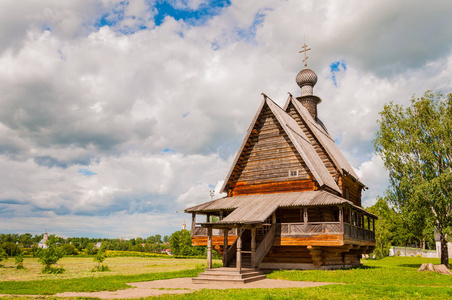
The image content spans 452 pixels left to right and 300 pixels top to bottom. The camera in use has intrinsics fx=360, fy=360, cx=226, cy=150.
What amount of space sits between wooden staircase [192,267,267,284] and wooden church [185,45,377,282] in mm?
1467

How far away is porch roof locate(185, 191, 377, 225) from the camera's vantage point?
19750 mm

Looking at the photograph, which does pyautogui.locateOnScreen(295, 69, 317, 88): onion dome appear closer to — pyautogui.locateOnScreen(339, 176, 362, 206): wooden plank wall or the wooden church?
the wooden church

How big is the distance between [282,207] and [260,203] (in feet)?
5.86

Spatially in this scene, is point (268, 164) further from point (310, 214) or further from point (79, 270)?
point (79, 270)

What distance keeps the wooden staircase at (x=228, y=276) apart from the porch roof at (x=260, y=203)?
95.5 inches

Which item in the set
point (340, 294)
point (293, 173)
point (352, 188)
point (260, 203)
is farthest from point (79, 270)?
point (352, 188)

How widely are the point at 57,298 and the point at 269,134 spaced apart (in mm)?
18426

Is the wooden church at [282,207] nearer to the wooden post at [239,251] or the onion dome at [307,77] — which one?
the wooden post at [239,251]

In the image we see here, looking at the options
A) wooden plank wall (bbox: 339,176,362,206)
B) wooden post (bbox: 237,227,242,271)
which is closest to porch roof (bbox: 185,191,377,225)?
wooden post (bbox: 237,227,242,271)

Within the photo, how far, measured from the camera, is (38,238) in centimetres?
15788

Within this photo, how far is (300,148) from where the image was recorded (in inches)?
963

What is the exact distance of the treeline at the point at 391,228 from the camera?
31.5 metres

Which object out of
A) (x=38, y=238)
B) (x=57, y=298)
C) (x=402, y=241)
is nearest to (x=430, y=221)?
(x=57, y=298)

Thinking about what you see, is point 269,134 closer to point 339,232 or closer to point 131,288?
point 339,232
